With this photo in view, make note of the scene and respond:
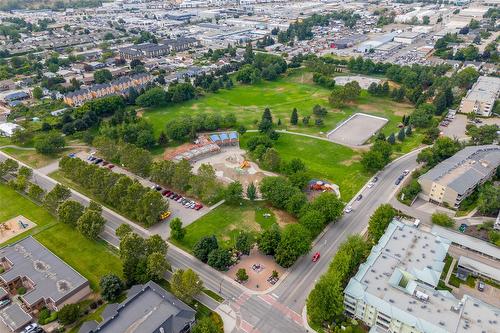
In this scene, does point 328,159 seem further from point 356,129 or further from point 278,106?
point 278,106

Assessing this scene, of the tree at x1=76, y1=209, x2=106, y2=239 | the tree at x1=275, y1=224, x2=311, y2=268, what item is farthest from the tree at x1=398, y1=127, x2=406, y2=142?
the tree at x1=76, y1=209, x2=106, y2=239

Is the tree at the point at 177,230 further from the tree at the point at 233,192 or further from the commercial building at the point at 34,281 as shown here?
the commercial building at the point at 34,281

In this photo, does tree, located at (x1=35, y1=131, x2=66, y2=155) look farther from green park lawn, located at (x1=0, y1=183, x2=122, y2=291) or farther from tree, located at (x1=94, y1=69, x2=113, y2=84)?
tree, located at (x1=94, y1=69, x2=113, y2=84)

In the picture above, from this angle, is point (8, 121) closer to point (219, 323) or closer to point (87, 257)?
point (87, 257)

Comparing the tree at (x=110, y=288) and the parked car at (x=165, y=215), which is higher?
the tree at (x=110, y=288)

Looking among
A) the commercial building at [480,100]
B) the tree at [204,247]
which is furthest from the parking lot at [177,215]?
the commercial building at [480,100]

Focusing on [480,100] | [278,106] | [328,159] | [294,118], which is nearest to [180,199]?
[328,159]
